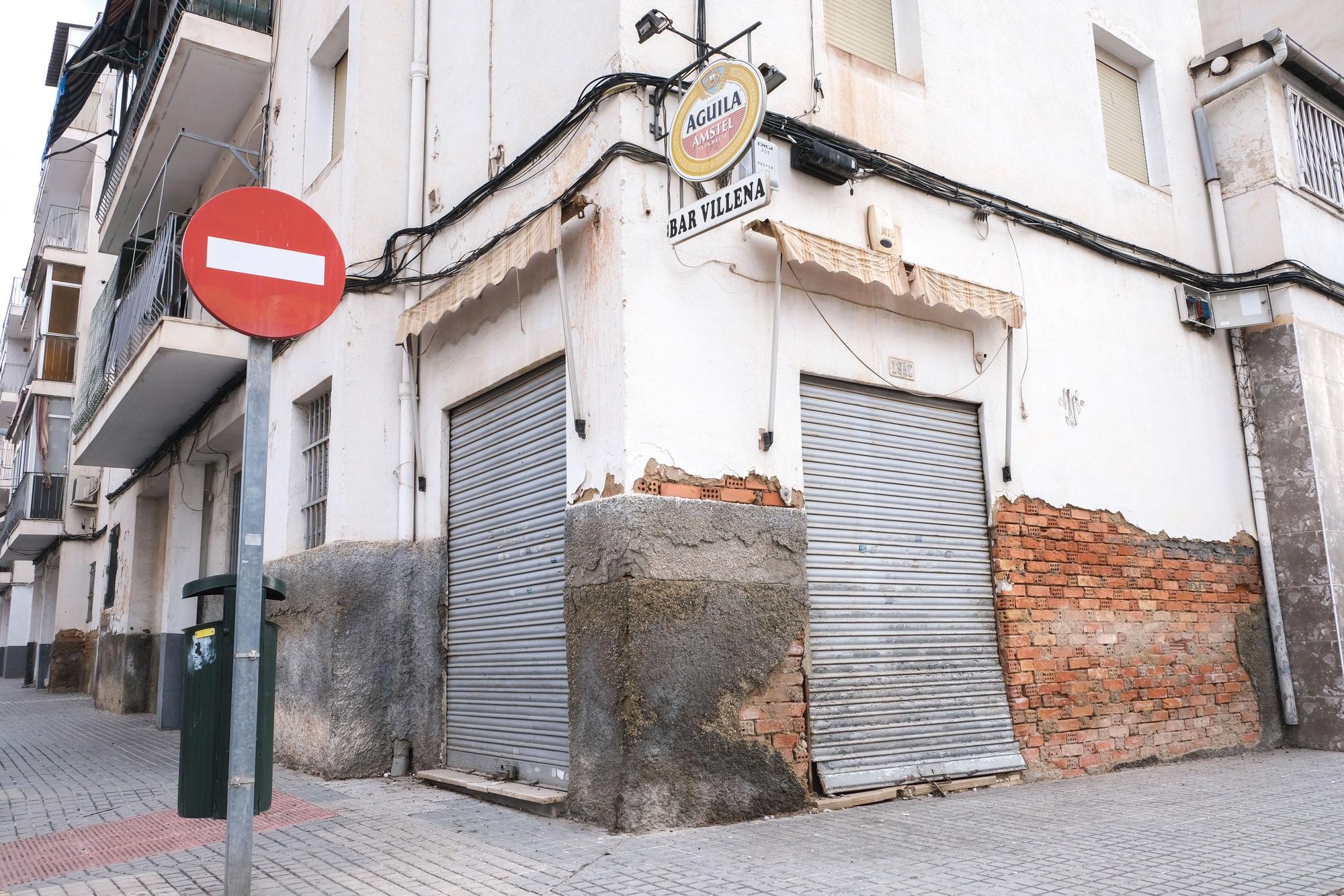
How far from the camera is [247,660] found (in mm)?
4148

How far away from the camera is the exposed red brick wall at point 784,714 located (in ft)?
20.0

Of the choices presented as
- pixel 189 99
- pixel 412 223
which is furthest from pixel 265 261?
pixel 189 99

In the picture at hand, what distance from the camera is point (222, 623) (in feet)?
14.4

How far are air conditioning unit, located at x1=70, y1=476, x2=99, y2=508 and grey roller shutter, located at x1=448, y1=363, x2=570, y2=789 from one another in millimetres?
17374

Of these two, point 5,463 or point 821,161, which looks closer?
point 821,161

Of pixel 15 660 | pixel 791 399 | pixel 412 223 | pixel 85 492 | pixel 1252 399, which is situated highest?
pixel 85 492

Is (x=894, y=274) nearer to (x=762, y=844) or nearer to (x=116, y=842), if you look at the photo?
(x=762, y=844)

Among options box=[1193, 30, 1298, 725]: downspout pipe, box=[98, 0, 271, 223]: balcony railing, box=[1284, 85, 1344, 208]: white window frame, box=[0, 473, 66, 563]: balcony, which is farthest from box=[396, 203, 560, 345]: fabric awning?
box=[0, 473, 66, 563]: balcony

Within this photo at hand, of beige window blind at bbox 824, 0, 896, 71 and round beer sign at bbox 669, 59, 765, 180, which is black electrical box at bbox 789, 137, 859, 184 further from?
beige window blind at bbox 824, 0, 896, 71

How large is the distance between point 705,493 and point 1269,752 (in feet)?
21.3

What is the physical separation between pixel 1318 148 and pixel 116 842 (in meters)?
12.6

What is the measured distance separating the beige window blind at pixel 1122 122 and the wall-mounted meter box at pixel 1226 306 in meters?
1.28

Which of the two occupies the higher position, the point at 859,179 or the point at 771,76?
the point at 771,76

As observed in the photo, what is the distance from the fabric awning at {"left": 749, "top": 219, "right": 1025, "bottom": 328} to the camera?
6.54 m
